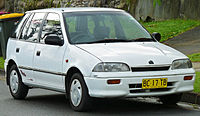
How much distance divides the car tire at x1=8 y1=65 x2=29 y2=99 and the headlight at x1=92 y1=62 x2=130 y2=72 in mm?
2609

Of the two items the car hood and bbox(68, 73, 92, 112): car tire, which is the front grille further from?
bbox(68, 73, 92, 112): car tire

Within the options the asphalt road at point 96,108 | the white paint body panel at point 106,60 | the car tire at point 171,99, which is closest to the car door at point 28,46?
the white paint body panel at point 106,60

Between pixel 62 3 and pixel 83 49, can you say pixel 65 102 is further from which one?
pixel 62 3

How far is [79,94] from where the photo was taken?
314 inches

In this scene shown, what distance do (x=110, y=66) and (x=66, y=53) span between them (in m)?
1.00

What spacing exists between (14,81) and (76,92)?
2.34 meters

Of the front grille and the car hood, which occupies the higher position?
the car hood

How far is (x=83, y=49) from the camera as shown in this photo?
8070mm

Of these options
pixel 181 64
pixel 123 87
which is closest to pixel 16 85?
pixel 123 87

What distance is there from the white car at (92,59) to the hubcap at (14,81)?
0.01 m

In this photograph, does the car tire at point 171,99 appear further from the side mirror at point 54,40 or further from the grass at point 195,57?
the grass at point 195,57

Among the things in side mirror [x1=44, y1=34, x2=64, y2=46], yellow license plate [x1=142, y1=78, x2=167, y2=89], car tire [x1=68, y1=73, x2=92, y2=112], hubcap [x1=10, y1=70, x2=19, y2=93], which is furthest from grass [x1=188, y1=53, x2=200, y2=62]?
car tire [x1=68, y1=73, x2=92, y2=112]

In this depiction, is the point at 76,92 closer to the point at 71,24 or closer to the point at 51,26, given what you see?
the point at 71,24

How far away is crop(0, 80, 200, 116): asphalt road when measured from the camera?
320 inches
